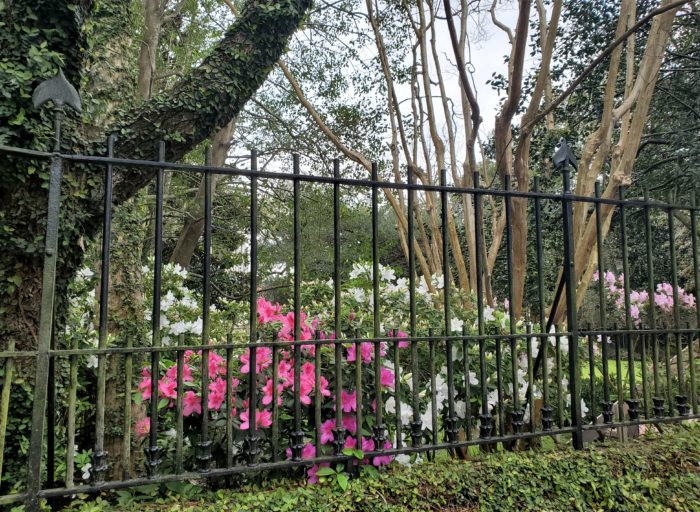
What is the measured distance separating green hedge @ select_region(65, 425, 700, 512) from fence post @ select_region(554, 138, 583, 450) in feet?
0.58

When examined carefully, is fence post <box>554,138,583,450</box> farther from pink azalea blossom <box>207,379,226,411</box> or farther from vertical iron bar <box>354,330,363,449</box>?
pink azalea blossom <box>207,379,226,411</box>

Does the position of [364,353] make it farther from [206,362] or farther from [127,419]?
[127,419]

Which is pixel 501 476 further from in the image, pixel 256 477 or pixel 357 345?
pixel 256 477

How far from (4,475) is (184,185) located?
906cm

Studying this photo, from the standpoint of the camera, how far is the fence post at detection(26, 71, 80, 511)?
1.70 m

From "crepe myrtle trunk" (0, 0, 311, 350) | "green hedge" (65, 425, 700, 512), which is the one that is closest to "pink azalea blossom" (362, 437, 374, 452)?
"green hedge" (65, 425, 700, 512)

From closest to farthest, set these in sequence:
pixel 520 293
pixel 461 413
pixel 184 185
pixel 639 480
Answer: pixel 639 480
pixel 461 413
pixel 520 293
pixel 184 185

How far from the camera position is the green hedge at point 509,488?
194 cm

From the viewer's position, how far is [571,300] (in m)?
2.79

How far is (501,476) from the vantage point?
90.7 inches

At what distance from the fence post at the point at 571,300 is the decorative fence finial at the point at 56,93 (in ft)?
8.24

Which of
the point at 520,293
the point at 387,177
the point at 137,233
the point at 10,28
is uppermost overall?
the point at 387,177

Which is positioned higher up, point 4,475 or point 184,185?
point 184,185

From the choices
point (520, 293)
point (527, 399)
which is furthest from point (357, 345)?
point (520, 293)
